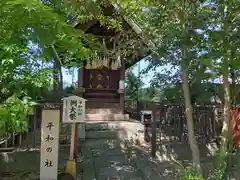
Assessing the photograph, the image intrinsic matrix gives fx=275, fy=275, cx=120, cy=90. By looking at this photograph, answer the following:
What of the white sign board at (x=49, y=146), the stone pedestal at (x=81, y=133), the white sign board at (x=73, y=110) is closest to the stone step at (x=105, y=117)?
the stone pedestal at (x=81, y=133)

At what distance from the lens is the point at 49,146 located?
17.6 feet

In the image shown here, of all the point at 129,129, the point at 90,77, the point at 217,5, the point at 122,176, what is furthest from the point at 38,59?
the point at 90,77

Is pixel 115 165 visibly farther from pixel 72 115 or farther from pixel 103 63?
pixel 103 63

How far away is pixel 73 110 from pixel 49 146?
0.85 meters

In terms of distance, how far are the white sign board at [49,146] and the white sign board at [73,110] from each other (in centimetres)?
18

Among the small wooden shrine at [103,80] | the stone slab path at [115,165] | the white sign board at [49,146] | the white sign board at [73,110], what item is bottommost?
the stone slab path at [115,165]

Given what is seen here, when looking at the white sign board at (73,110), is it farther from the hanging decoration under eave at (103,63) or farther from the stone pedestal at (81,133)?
the hanging decoration under eave at (103,63)

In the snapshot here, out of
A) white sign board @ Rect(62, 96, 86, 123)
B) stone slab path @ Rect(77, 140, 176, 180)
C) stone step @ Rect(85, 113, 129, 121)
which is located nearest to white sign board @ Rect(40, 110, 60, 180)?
white sign board @ Rect(62, 96, 86, 123)

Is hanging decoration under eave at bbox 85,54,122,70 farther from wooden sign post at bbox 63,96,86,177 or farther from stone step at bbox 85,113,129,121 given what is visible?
wooden sign post at bbox 63,96,86,177

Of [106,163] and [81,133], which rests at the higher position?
[81,133]

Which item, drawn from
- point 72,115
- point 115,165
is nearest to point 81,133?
point 115,165

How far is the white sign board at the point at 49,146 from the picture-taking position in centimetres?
525

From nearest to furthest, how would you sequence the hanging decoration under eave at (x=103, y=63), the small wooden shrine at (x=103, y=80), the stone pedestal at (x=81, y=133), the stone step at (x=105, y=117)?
the stone pedestal at (x=81, y=133) → the stone step at (x=105, y=117) → the small wooden shrine at (x=103, y=80) → the hanging decoration under eave at (x=103, y=63)

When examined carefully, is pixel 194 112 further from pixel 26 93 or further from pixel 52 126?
pixel 26 93
